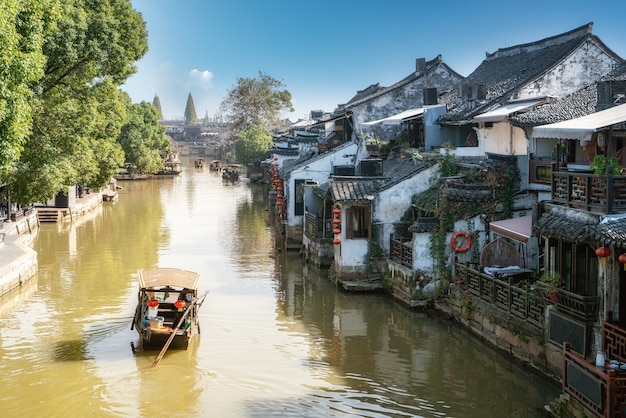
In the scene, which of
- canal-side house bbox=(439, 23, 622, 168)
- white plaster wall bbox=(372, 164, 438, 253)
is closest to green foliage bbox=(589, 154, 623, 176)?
canal-side house bbox=(439, 23, 622, 168)

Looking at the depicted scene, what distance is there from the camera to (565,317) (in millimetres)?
15586

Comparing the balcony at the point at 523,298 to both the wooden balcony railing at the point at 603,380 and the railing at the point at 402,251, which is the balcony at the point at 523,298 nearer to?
the wooden balcony railing at the point at 603,380

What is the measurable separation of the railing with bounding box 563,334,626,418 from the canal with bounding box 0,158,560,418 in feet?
7.65

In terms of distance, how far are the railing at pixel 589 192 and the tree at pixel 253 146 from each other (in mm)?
62543

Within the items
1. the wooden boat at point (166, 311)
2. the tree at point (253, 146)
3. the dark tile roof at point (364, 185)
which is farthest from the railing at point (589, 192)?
the tree at point (253, 146)

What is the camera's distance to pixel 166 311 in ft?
66.6

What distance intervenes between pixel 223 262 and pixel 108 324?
10321mm

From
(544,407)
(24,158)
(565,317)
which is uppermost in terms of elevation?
(24,158)

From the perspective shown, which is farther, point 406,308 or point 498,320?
point 406,308

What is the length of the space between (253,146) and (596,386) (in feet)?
219

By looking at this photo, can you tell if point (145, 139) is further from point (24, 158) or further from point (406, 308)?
point (406, 308)

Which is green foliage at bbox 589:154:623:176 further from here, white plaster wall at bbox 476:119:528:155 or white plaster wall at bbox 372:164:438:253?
white plaster wall at bbox 372:164:438:253

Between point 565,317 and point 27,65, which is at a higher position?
point 27,65

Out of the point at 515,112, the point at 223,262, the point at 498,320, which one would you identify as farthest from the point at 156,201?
the point at 498,320
